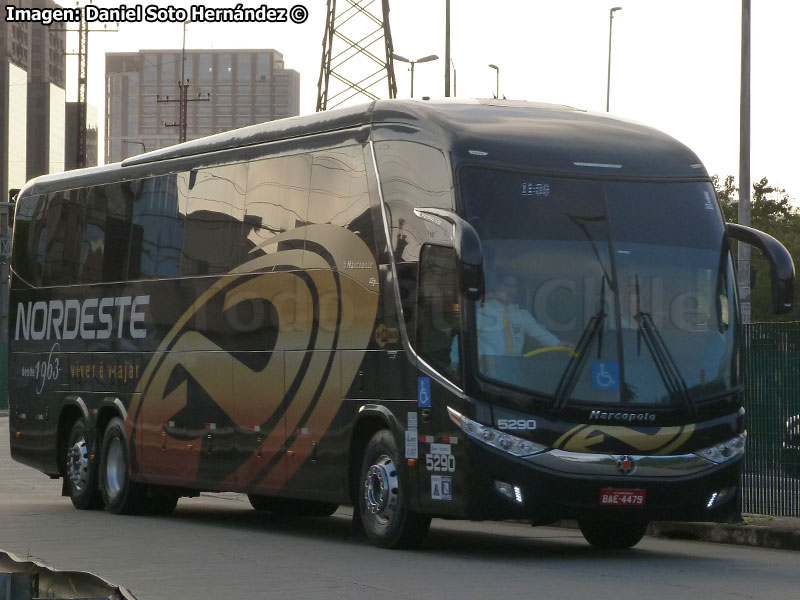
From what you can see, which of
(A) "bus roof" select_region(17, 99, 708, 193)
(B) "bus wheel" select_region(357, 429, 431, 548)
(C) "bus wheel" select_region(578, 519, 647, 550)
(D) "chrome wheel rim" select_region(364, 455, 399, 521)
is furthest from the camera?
(C) "bus wheel" select_region(578, 519, 647, 550)

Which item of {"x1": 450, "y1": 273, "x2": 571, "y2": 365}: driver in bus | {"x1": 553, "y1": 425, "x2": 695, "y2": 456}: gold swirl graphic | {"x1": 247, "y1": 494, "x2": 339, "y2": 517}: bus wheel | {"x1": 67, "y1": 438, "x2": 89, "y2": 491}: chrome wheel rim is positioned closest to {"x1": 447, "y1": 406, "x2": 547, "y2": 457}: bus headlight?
{"x1": 553, "y1": 425, "x2": 695, "y2": 456}: gold swirl graphic

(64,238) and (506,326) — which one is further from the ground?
(64,238)

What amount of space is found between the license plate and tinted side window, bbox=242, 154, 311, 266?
4.01m

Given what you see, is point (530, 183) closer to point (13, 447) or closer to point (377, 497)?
point (377, 497)

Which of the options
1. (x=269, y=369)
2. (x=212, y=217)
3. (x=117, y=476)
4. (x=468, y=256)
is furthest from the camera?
(x=117, y=476)

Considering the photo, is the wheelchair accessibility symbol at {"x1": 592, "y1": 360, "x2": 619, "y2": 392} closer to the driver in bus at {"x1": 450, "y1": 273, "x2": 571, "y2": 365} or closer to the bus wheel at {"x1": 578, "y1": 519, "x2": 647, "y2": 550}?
the driver in bus at {"x1": 450, "y1": 273, "x2": 571, "y2": 365}

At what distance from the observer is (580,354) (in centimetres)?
1285

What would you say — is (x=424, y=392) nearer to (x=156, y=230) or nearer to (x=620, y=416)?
(x=620, y=416)

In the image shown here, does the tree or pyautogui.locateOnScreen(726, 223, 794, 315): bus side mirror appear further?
the tree

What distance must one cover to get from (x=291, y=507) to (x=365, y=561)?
642 cm

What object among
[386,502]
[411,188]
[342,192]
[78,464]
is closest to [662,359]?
[411,188]

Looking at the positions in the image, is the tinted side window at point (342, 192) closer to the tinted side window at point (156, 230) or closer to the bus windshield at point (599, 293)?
the bus windshield at point (599, 293)

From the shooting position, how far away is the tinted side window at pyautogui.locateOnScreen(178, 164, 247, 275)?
16.6 meters

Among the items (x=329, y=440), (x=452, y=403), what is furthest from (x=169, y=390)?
(x=452, y=403)
